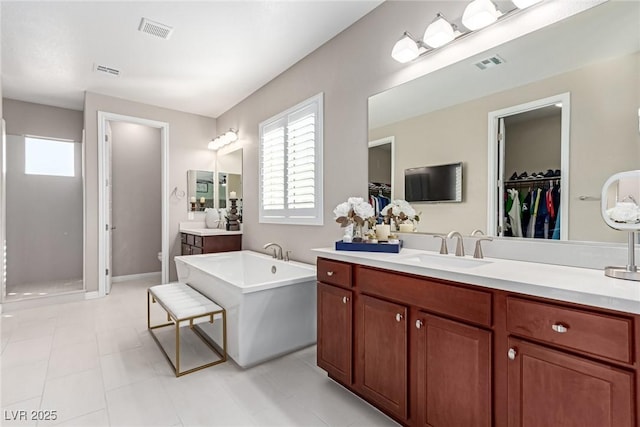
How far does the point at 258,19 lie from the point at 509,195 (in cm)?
231

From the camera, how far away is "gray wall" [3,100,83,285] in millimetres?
4357

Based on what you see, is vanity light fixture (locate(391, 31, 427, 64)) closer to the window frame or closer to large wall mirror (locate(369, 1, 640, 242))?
large wall mirror (locate(369, 1, 640, 242))

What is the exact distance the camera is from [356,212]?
214 centimetres

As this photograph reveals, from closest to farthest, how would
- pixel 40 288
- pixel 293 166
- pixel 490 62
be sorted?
pixel 490 62 → pixel 293 166 → pixel 40 288

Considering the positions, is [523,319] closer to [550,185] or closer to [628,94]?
[550,185]

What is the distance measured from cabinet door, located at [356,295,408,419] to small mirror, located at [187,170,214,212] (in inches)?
153

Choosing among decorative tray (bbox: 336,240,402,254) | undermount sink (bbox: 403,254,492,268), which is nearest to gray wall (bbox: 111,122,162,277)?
decorative tray (bbox: 336,240,402,254)

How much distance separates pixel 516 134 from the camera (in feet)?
5.35

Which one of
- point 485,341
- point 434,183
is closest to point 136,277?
point 434,183

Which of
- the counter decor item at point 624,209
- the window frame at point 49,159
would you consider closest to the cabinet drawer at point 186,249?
the window frame at point 49,159

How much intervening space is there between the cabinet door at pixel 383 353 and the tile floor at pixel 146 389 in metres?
0.17

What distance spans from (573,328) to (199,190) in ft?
16.0

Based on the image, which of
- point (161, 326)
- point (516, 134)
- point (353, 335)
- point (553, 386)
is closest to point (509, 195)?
point (516, 134)

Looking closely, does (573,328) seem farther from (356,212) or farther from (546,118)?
(356,212)
